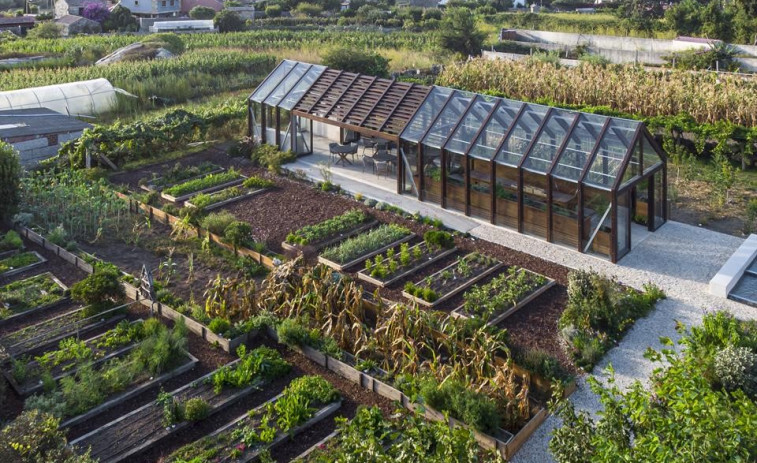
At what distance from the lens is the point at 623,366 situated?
1148 cm

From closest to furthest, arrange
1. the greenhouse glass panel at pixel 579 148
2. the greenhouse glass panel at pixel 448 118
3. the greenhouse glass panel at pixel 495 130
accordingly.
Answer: the greenhouse glass panel at pixel 579 148 < the greenhouse glass panel at pixel 495 130 < the greenhouse glass panel at pixel 448 118

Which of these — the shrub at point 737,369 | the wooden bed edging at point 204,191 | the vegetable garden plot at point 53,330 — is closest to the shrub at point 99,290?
the vegetable garden plot at point 53,330

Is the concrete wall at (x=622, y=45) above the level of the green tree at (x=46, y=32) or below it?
below

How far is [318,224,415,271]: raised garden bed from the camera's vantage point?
48.6 ft

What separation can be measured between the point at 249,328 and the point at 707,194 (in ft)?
40.4

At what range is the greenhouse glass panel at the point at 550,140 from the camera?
51.9ft

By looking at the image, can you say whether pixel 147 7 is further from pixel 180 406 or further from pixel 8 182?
pixel 180 406

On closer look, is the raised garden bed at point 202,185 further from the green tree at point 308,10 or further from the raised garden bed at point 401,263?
the green tree at point 308,10

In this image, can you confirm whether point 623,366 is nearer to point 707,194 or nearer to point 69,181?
point 707,194

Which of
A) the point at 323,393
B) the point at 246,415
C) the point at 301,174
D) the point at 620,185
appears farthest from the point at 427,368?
the point at 301,174

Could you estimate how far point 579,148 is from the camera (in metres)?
15.5

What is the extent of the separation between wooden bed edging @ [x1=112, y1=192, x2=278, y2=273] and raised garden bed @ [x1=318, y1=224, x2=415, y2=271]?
1.09 metres

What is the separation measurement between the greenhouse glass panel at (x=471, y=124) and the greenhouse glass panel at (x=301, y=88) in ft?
18.6

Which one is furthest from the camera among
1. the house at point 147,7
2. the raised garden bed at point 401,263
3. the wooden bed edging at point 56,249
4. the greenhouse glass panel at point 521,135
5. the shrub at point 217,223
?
the house at point 147,7
